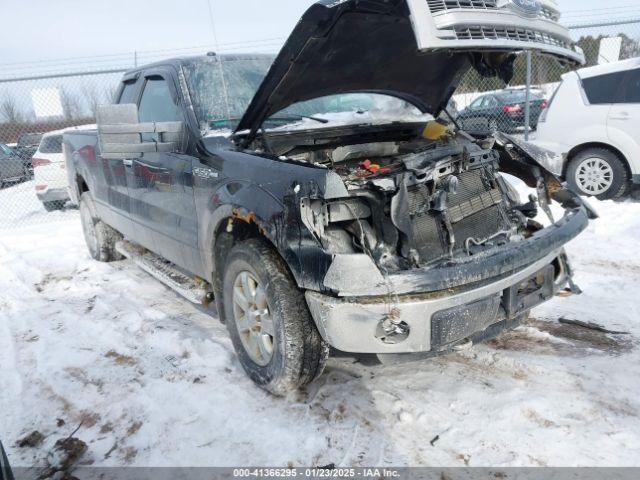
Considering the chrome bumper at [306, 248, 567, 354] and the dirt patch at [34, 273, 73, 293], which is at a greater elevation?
the chrome bumper at [306, 248, 567, 354]

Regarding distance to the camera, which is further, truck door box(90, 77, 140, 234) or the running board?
truck door box(90, 77, 140, 234)

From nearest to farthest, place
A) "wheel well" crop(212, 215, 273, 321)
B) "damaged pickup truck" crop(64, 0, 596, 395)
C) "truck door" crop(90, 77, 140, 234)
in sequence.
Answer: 1. "damaged pickup truck" crop(64, 0, 596, 395)
2. "wheel well" crop(212, 215, 273, 321)
3. "truck door" crop(90, 77, 140, 234)

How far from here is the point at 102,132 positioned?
11.4 ft

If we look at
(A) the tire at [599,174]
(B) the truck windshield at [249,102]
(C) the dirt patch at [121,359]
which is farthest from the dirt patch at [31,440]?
(A) the tire at [599,174]

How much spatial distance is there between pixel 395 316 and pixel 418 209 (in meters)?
0.81

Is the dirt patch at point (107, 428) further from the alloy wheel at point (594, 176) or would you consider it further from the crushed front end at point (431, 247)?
the alloy wheel at point (594, 176)

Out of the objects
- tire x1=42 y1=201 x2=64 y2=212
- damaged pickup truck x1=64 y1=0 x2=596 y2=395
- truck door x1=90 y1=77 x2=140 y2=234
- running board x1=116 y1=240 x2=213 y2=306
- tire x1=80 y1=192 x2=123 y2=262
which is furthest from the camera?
tire x1=42 y1=201 x2=64 y2=212

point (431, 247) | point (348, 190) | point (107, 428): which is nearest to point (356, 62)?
point (348, 190)

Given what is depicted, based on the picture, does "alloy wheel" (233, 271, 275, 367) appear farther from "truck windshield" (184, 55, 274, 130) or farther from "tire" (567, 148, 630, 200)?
"tire" (567, 148, 630, 200)

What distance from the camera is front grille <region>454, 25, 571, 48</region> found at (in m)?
2.71

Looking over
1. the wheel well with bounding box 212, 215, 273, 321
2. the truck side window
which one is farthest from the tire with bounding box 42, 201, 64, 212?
the wheel well with bounding box 212, 215, 273, 321

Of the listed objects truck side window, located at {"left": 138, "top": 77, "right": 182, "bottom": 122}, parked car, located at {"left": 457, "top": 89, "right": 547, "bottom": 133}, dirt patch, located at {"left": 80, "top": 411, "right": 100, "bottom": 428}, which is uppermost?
truck side window, located at {"left": 138, "top": 77, "right": 182, "bottom": 122}

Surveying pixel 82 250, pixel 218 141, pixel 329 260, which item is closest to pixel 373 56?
pixel 218 141

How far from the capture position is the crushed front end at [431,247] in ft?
8.23
